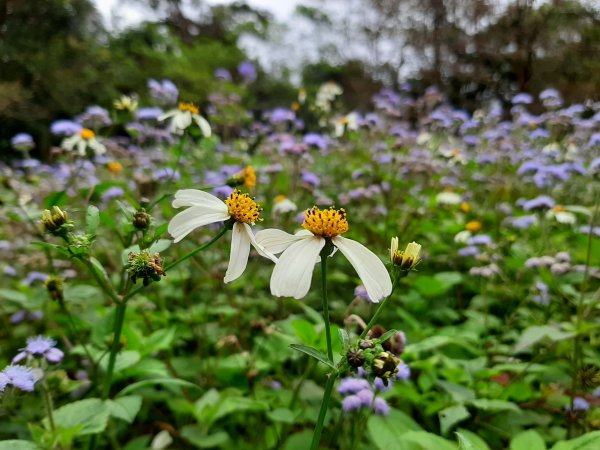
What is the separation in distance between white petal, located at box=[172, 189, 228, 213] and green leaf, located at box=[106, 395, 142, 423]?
0.50 meters

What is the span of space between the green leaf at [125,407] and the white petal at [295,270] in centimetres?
54

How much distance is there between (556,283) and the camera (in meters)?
1.62

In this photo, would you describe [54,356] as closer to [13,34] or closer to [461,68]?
[13,34]

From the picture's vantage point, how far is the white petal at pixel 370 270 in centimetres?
67

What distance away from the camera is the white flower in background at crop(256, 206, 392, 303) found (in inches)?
25.9

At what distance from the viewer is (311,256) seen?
69 centimetres

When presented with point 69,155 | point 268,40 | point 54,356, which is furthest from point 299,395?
point 268,40

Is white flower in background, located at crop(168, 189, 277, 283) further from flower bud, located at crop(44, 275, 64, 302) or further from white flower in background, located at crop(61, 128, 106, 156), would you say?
white flower in background, located at crop(61, 128, 106, 156)

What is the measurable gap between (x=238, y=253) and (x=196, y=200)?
0.11 m

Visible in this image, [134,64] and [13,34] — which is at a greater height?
[13,34]

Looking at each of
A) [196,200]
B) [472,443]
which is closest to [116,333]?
[196,200]

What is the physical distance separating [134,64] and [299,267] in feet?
34.5

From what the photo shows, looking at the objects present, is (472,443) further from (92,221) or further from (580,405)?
(92,221)

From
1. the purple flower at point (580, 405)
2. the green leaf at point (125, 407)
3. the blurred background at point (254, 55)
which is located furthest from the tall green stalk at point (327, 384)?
the blurred background at point (254, 55)
